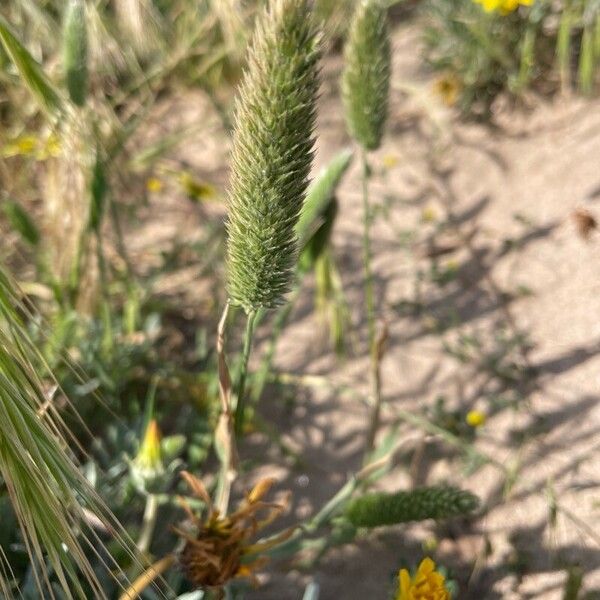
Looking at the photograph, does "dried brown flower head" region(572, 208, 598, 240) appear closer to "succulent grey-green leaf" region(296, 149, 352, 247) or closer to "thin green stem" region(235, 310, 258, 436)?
"succulent grey-green leaf" region(296, 149, 352, 247)

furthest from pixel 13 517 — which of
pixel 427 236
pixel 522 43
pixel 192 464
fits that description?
pixel 522 43

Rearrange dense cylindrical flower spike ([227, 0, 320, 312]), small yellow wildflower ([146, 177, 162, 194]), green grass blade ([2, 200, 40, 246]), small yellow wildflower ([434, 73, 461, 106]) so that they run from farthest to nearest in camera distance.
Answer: small yellow wildflower ([434, 73, 461, 106])
small yellow wildflower ([146, 177, 162, 194])
green grass blade ([2, 200, 40, 246])
dense cylindrical flower spike ([227, 0, 320, 312])

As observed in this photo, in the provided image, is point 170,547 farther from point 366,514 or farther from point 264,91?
point 264,91

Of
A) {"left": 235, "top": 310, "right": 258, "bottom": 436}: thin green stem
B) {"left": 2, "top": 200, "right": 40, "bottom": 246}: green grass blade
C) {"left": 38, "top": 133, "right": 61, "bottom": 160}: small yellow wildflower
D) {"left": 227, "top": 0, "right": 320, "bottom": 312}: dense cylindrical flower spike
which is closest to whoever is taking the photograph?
{"left": 227, "top": 0, "right": 320, "bottom": 312}: dense cylindrical flower spike

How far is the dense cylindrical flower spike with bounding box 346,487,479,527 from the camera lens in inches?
46.1

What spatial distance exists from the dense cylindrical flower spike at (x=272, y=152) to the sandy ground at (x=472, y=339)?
572mm

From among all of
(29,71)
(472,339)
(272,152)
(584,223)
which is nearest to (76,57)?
(29,71)

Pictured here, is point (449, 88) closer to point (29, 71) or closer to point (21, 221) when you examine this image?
point (21, 221)

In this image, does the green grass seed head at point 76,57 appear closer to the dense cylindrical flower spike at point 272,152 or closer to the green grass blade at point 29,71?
the green grass blade at point 29,71

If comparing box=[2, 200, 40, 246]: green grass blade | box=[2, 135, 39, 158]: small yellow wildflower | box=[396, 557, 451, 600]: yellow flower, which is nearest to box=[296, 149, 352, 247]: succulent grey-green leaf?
box=[396, 557, 451, 600]: yellow flower

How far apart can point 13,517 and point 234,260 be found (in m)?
0.61

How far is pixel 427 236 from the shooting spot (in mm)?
2219

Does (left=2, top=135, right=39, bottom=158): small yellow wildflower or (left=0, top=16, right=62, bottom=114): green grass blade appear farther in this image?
(left=2, top=135, right=39, bottom=158): small yellow wildflower

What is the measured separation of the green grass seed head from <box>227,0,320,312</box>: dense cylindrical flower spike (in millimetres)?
622
